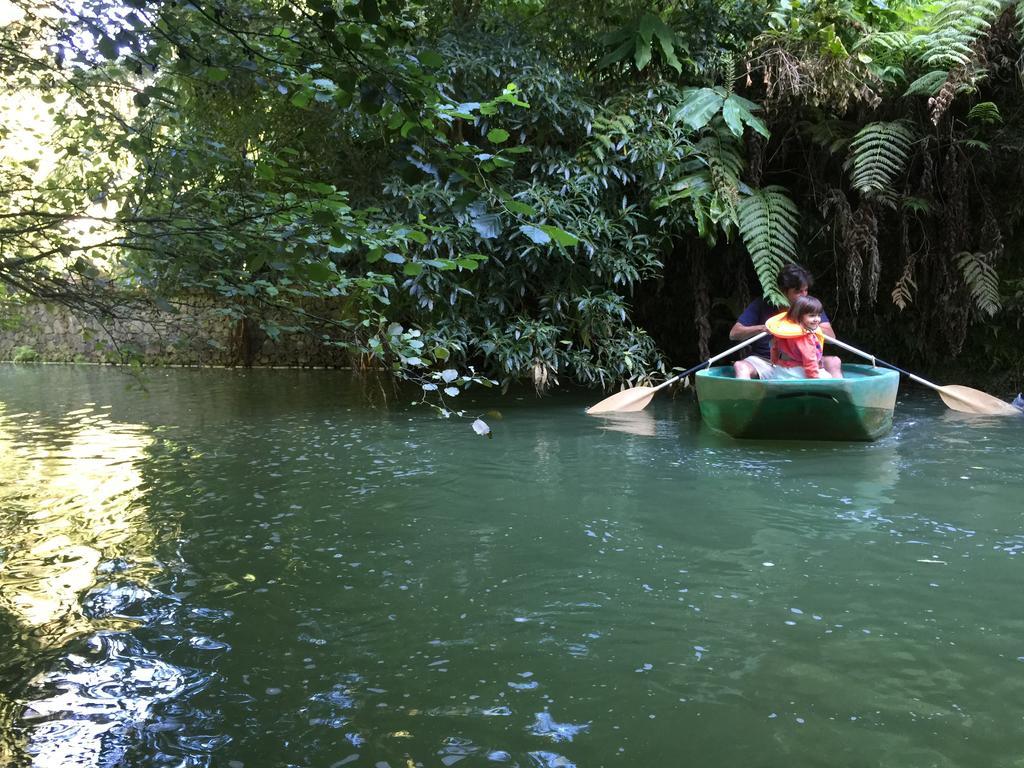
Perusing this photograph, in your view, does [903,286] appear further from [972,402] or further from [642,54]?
[642,54]

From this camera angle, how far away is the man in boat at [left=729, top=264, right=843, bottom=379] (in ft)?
20.6

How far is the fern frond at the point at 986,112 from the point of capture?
671 centimetres

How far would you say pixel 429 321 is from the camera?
23.9ft

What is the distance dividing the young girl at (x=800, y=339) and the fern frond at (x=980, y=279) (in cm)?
181

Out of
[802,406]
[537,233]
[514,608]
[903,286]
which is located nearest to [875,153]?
[903,286]

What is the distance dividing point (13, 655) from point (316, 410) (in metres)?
5.13

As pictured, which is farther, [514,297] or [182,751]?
[514,297]

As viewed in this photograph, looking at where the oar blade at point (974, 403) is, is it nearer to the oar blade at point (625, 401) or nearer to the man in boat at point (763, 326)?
the man in boat at point (763, 326)

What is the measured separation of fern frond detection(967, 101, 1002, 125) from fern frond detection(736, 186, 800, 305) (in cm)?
151

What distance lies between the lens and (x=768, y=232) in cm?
712

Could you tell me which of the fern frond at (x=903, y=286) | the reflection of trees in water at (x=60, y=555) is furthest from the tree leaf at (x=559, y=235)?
the fern frond at (x=903, y=286)

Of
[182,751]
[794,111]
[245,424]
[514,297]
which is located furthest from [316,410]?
[182,751]

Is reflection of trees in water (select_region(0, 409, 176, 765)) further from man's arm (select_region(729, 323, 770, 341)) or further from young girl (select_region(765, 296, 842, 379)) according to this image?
man's arm (select_region(729, 323, 770, 341))

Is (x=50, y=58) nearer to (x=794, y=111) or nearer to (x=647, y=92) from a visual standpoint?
(x=647, y=92)
